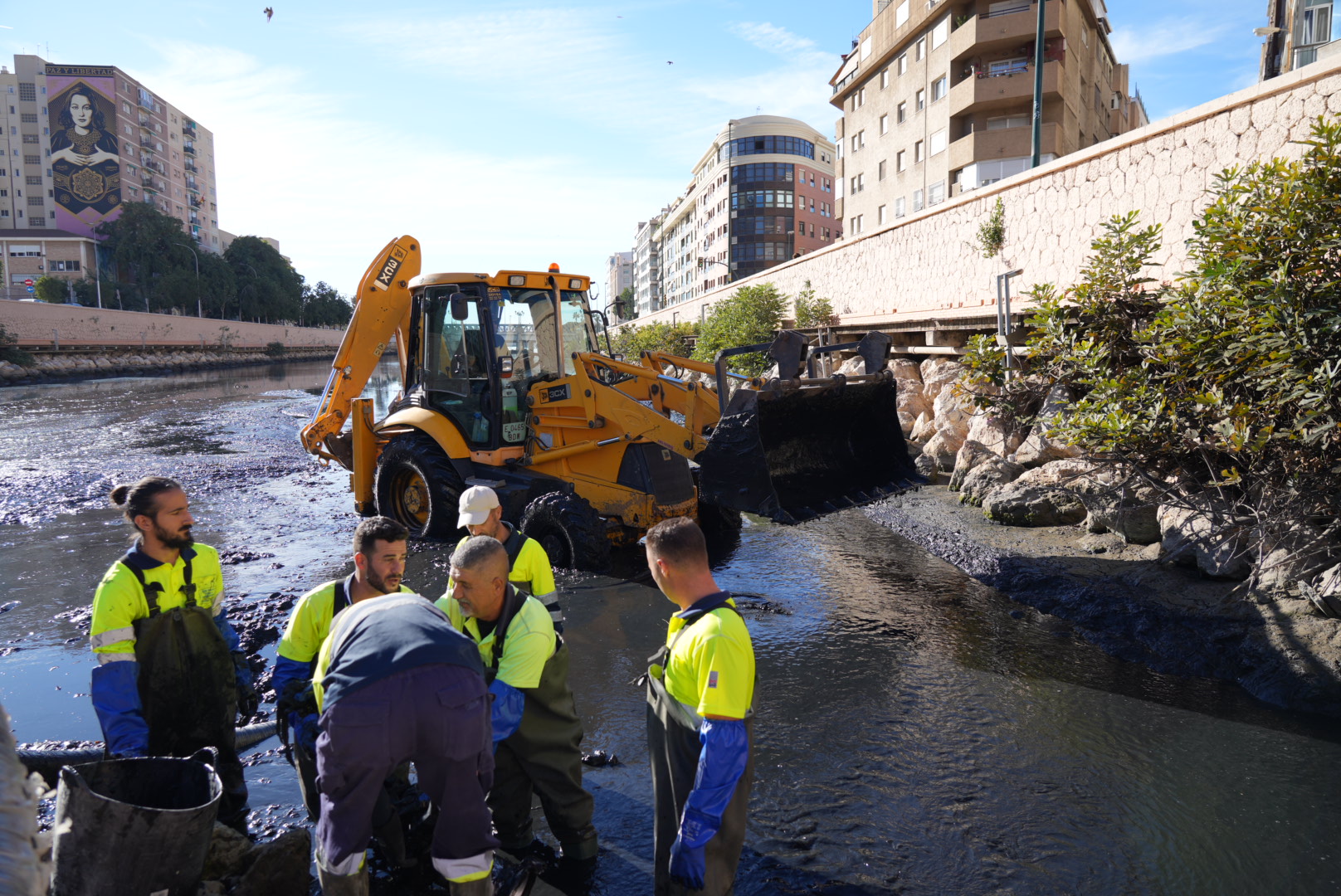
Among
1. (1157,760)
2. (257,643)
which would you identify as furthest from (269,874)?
(1157,760)

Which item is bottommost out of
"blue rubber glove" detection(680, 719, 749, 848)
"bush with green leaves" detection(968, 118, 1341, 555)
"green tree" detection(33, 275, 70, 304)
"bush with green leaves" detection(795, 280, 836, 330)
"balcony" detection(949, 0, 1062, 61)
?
"blue rubber glove" detection(680, 719, 749, 848)

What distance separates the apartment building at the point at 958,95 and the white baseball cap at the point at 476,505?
91.6 feet

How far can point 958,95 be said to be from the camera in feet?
101

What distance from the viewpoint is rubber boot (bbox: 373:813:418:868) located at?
3199 millimetres

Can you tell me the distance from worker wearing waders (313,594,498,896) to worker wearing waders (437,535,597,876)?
0.37 meters

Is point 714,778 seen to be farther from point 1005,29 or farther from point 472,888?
point 1005,29

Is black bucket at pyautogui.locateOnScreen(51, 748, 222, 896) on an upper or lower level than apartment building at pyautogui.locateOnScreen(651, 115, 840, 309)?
lower

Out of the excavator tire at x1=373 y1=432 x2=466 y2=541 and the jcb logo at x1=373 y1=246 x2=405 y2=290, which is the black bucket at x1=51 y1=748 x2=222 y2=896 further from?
the jcb logo at x1=373 y1=246 x2=405 y2=290

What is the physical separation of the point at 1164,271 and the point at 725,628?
10116 millimetres

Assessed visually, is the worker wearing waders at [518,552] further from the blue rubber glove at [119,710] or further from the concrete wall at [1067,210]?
the concrete wall at [1067,210]

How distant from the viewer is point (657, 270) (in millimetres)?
113312

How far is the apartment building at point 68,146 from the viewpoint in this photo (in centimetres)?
8181

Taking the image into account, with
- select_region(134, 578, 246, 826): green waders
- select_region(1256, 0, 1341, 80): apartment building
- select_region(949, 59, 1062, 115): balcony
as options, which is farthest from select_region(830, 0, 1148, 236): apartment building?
select_region(134, 578, 246, 826): green waders

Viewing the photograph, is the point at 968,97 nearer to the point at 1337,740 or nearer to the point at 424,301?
the point at 424,301
